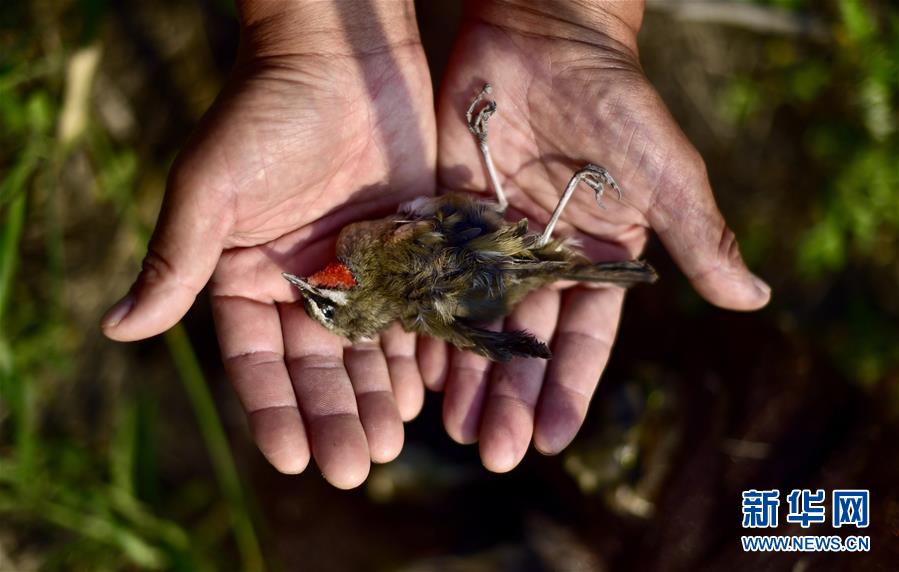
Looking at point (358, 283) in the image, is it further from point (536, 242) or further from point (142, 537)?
point (142, 537)

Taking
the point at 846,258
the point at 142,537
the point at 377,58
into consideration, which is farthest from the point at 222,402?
the point at 846,258

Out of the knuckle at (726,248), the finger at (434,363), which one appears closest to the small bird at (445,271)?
the finger at (434,363)

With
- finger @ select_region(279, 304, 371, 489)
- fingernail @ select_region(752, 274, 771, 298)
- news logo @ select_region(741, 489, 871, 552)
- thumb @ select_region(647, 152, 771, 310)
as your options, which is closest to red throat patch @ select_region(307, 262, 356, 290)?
finger @ select_region(279, 304, 371, 489)

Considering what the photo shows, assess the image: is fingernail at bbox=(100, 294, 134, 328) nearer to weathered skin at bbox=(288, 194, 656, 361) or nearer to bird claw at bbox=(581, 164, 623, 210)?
weathered skin at bbox=(288, 194, 656, 361)

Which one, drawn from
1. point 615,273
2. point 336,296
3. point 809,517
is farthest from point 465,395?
point 809,517

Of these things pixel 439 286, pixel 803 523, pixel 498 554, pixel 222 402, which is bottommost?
pixel 498 554

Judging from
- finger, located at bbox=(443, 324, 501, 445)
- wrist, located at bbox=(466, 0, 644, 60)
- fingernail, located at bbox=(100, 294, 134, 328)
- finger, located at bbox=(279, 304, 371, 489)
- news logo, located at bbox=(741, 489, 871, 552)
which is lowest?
news logo, located at bbox=(741, 489, 871, 552)

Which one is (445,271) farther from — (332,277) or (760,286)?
(760,286)
